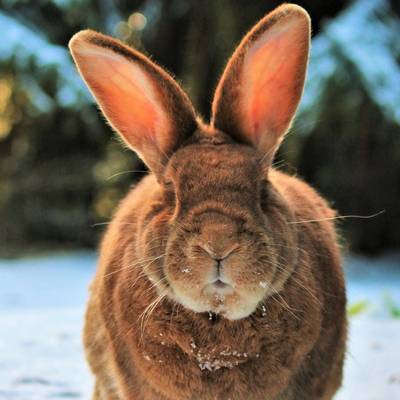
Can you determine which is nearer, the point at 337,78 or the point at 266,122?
the point at 266,122

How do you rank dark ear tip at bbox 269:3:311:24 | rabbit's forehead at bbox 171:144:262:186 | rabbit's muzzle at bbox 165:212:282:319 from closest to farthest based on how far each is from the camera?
rabbit's muzzle at bbox 165:212:282:319 → rabbit's forehead at bbox 171:144:262:186 → dark ear tip at bbox 269:3:311:24

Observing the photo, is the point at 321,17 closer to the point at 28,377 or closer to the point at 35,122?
the point at 35,122

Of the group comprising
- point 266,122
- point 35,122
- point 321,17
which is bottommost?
point 35,122

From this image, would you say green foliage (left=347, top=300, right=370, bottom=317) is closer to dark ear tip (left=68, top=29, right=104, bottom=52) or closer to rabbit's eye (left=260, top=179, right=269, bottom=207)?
rabbit's eye (left=260, top=179, right=269, bottom=207)

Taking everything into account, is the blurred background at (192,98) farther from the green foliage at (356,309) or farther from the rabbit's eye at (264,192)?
the rabbit's eye at (264,192)

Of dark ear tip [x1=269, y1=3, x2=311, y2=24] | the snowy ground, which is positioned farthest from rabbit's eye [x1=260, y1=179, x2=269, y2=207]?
the snowy ground

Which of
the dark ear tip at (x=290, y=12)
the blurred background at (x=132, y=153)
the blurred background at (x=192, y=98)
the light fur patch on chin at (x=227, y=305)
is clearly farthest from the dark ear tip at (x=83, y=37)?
the blurred background at (x=192, y=98)

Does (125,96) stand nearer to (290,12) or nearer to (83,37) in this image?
(83,37)

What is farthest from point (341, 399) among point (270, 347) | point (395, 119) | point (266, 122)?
point (395, 119)
